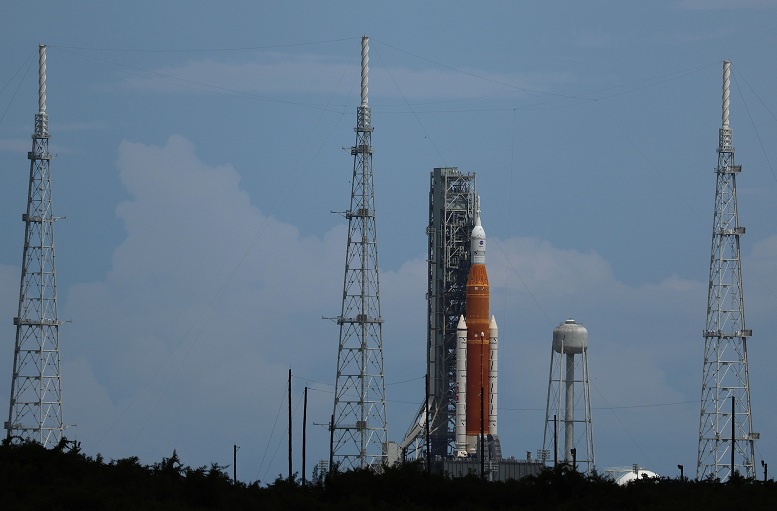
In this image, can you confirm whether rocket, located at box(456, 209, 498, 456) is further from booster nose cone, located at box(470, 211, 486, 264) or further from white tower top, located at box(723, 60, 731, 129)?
white tower top, located at box(723, 60, 731, 129)

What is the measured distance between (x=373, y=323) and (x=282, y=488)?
37569 millimetres

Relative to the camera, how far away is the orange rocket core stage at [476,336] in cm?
10562

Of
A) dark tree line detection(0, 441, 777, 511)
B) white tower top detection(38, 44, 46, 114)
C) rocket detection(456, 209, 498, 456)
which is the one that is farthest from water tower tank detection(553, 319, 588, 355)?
dark tree line detection(0, 441, 777, 511)

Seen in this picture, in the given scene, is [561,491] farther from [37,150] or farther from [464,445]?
[464,445]

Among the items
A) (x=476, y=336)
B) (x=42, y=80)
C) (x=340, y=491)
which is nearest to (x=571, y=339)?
(x=476, y=336)

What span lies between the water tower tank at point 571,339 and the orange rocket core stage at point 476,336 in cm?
605

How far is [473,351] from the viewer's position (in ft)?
349

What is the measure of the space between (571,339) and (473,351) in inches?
308

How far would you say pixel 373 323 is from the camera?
90.1 metres

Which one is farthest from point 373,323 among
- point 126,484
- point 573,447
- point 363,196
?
point 126,484

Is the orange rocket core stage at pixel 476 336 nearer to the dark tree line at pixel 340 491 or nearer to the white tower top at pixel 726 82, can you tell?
the white tower top at pixel 726 82

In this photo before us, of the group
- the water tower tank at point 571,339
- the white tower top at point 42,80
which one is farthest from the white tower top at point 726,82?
the white tower top at point 42,80

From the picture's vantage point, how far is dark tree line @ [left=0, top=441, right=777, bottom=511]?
48781mm

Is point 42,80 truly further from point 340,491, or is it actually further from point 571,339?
point 340,491
